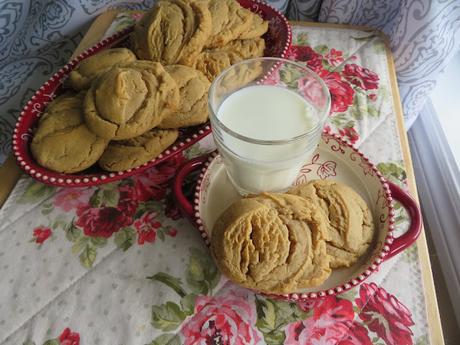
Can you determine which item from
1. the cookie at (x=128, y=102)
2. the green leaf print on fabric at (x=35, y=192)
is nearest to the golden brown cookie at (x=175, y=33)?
the cookie at (x=128, y=102)

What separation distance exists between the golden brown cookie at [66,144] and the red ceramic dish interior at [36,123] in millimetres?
16

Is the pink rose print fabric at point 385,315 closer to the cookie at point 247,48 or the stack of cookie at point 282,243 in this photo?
the stack of cookie at point 282,243

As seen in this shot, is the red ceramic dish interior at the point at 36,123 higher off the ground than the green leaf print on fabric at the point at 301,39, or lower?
lower

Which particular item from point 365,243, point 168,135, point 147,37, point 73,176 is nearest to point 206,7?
point 147,37

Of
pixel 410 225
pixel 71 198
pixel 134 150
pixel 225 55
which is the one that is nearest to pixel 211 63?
pixel 225 55

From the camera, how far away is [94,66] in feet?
2.41

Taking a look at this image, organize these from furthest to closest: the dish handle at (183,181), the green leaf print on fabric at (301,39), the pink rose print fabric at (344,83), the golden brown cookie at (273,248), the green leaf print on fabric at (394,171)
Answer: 1. the green leaf print on fabric at (301,39)
2. the pink rose print fabric at (344,83)
3. the green leaf print on fabric at (394,171)
4. the dish handle at (183,181)
5. the golden brown cookie at (273,248)

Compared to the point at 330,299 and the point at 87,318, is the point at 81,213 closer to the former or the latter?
the point at 87,318

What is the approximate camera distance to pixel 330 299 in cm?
58

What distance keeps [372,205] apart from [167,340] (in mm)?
383

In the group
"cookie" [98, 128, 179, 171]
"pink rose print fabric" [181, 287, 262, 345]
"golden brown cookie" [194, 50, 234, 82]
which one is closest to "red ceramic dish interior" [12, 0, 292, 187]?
"cookie" [98, 128, 179, 171]

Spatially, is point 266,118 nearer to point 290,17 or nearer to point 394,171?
point 394,171

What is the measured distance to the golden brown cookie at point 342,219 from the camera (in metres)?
0.55

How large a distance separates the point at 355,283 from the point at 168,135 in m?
0.39
